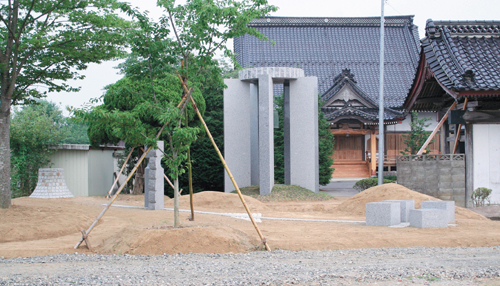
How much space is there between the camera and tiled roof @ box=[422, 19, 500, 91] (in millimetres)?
12312

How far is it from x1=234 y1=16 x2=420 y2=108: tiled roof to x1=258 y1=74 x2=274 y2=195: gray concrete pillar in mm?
13700

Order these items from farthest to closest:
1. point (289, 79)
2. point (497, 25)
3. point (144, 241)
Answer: point (289, 79)
point (497, 25)
point (144, 241)

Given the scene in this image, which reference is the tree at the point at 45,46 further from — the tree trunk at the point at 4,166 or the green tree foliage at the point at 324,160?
the green tree foliage at the point at 324,160

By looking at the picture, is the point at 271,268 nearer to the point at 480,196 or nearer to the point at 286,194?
the point at 480,196

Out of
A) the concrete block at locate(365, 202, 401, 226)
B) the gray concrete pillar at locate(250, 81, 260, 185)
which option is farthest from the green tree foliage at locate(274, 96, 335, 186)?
the concrete block at locate(365, 202, 401, 226)

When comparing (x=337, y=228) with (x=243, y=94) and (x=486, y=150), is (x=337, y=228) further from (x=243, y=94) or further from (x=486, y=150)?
(x=243, y=94)

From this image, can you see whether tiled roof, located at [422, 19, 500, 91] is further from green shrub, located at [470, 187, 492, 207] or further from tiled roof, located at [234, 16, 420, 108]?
tiled roof, located at [234, 16, 420, 108]

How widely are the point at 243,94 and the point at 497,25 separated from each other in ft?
30.8

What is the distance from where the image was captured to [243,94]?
18969mm

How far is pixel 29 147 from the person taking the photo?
17031 millimetres

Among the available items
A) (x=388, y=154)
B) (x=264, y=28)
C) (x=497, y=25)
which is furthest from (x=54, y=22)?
(x=264, y=28)

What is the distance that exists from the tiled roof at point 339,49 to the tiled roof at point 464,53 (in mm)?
16509

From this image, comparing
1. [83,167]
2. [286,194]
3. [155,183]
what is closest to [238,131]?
[286,194]

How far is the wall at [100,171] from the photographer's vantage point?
19703 mm
